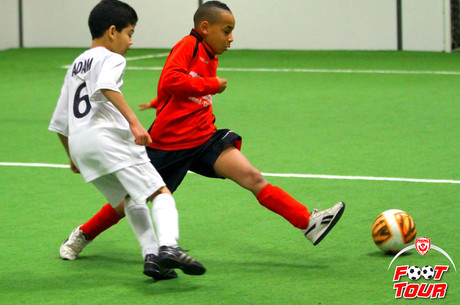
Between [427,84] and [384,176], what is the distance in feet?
18.5

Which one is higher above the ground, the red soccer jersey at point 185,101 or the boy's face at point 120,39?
the boy's face at point 120,39

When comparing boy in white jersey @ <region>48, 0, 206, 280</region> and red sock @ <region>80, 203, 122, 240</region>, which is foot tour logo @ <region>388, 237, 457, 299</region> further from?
red sock @ <region>80, 203, 122, 240</region>

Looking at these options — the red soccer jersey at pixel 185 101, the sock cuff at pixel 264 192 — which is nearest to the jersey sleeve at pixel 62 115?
the red soccer jersey at pixel 185 101

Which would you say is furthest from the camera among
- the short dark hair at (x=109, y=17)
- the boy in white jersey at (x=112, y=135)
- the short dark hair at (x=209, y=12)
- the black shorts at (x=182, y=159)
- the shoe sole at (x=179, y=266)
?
the short dark hair at (x=209, y=12)

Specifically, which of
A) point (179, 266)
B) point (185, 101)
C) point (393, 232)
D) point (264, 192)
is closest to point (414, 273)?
point (393, 232)

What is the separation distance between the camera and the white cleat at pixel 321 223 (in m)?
4.70

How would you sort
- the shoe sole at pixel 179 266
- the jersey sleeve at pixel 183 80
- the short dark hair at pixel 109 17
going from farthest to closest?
the jersey sleeve at pixel 183 80
the short dark hair at pixel 109 17
the shoe sole at pixel 179 266

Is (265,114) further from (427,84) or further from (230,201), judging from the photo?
(230,201)

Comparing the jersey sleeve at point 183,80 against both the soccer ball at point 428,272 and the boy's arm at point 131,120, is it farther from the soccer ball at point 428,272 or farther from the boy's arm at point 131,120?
the soccer ball at point 428,272

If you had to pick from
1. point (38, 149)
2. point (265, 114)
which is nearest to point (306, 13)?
point (265, 114)

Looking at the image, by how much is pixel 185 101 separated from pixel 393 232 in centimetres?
124

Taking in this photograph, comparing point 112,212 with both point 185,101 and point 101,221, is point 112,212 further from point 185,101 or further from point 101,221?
point 185,101

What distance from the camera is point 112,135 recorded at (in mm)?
4273

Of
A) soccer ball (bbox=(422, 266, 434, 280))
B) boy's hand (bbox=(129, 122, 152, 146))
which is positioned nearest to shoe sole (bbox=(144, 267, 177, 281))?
boy's hand (bbox=(129, 122, 152, 146))
